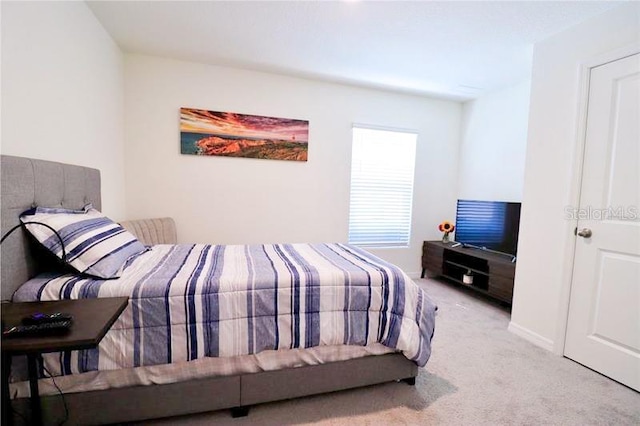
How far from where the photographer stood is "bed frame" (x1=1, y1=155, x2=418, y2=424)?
4.18 ft

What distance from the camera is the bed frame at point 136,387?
127 centimetres

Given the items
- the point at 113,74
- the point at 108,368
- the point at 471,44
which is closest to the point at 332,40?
the point at 471,44

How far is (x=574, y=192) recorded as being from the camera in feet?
7.02

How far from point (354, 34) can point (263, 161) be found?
1.56 meters

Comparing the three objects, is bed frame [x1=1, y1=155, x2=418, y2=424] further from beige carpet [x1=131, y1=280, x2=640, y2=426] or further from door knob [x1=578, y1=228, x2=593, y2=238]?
door knob [x1=578, y1=228, x2=593, y2=238]

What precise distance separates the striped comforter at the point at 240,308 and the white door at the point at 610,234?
128 cm

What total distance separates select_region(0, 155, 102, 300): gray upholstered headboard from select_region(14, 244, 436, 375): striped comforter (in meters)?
0.09

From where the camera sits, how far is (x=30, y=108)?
158cm

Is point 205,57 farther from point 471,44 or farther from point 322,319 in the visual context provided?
point 322,319

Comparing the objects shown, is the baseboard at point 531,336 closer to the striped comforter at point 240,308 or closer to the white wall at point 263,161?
the striped comforter at point 240,308

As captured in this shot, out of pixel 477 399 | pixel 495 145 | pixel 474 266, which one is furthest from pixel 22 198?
pixel 495 145

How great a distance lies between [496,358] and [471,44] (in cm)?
251

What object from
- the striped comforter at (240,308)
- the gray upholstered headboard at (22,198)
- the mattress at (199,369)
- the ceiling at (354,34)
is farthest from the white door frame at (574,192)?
the gray upholstered headboard at (22,198)

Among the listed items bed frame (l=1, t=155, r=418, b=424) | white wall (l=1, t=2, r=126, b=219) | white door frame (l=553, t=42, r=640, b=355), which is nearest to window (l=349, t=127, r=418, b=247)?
white door frame (l=553, t=42, r=640, b=355)
